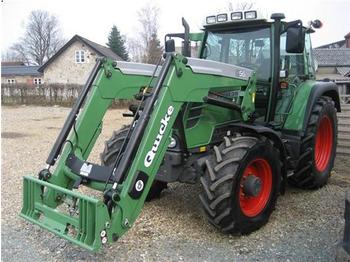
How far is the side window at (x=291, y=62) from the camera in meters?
5.23

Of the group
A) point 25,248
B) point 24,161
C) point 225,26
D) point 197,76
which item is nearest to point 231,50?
point 225,26

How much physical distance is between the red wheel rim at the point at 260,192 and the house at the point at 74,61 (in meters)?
34.9

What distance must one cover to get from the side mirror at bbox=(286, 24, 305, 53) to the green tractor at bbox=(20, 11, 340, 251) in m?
0.01

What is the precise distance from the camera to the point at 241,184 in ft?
13.7

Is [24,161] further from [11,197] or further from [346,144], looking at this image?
[346,144]

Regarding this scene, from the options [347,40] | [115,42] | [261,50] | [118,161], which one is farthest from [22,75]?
[118,161]

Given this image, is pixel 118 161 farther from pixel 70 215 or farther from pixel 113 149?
pixel 113 149

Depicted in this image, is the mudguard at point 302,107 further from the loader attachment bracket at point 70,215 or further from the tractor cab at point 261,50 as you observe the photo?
the loader attachment bracket at point 70,215

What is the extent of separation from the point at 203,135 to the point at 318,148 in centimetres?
→ 246

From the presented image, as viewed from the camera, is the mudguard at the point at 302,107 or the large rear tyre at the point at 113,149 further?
the mudguard at the point at 302,107

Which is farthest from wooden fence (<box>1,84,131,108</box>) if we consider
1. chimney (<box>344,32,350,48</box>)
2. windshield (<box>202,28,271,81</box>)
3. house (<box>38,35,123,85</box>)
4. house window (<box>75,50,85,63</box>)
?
chimney (<box>344,32,350,48</box>)

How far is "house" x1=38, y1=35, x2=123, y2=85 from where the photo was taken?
38.3 metres

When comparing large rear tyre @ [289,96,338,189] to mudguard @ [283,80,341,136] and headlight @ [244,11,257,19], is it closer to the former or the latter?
mudguard @ [283,80,341,136]

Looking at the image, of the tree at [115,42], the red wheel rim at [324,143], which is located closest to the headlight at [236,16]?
the red wheel rim at [324,143]
